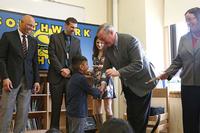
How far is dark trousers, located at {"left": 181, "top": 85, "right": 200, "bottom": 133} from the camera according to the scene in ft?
7.91

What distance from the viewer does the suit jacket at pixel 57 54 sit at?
3.17 m

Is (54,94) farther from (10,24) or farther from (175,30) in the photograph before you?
(175,30)

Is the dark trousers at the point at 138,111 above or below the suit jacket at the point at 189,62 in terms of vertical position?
below

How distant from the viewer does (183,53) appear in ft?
8.26

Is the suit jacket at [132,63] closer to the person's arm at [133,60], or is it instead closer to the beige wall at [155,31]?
the person's arm at [133,60]

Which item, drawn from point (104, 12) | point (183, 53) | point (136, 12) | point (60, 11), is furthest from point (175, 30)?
point (183, 53)

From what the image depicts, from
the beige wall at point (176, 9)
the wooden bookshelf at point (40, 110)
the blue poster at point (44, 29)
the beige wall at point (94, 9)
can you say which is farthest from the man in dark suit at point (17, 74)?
the beige wall at point (176, 9)

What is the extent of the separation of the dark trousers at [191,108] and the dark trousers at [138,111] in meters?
0.37

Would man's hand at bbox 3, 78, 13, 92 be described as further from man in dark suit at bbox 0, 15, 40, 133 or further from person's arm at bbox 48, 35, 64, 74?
person's arm at bbox 48, 35, 64, 74

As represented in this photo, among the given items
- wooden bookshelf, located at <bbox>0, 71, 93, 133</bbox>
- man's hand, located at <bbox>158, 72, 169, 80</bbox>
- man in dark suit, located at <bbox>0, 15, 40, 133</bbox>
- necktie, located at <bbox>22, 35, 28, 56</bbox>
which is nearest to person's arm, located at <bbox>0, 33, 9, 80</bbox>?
man in dark suit, located at <bbox>0, 15, 40, 133</bbox>

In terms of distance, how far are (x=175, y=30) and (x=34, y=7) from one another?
2.40 m

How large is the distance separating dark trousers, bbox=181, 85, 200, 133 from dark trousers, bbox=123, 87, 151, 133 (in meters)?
0.37

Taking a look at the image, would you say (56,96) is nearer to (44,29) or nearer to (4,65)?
(4,65)

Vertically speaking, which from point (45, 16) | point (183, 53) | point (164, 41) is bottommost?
point (183, 53)
